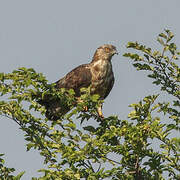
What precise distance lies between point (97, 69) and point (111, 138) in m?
3.88

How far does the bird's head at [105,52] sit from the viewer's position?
11.5m

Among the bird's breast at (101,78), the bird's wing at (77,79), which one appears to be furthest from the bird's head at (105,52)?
the bird's wing at (77,79)

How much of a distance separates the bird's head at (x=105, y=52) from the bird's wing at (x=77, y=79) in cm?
75

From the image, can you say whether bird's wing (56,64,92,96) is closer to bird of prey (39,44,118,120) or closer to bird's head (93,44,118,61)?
bird of prey (39,44,118,120)

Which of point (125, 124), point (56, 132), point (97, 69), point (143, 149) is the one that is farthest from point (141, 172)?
point (97, 69)

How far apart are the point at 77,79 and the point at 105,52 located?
1.55 m

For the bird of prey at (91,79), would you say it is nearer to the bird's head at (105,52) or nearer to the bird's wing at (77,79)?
the bird's wing at (77,79)

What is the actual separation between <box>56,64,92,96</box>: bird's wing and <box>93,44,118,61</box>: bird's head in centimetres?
75

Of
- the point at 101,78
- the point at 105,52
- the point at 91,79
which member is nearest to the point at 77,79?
the point at 91,79

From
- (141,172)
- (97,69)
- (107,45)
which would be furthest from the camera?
(107,45)

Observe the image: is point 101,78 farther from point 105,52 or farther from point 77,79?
point 105,52

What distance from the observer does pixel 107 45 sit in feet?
39.4

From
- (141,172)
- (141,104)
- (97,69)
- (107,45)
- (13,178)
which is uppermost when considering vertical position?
(107,45)

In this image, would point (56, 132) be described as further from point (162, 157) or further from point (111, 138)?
point (162, 157)
